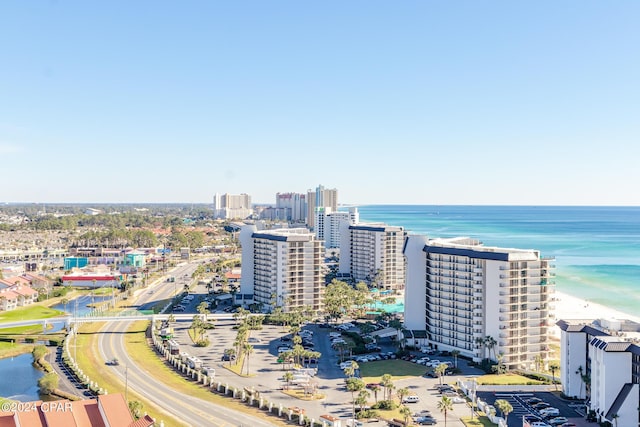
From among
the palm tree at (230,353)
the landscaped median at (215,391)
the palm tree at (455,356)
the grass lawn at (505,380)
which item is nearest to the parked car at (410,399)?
the grass lawn at (505,380)

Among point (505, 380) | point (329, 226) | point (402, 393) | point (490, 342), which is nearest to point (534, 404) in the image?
point (505, 380)

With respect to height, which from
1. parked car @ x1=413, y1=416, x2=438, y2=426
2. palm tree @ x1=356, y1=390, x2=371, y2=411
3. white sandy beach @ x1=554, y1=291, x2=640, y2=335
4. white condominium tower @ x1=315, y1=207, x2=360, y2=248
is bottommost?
parked car @ x1=413, y1=416, x2=438, y2=426

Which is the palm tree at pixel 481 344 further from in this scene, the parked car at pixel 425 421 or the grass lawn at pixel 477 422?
the parked car at pixel 425 421

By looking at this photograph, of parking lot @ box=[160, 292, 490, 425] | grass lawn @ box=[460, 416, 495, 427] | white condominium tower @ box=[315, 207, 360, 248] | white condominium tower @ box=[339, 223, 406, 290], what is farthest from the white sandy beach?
white condominium tower @ box=[315, 207, 360, 248]

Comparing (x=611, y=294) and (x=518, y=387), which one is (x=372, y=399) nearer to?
(x=518, y=387)

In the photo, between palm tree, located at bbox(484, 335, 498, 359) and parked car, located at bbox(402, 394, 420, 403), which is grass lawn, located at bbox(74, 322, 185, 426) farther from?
palm tree, located at bbox(484, 335, 498, 359)

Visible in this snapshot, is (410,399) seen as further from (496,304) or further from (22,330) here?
(22,330)

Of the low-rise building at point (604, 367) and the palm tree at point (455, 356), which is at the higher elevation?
the low-rise building at point (604, 367)
